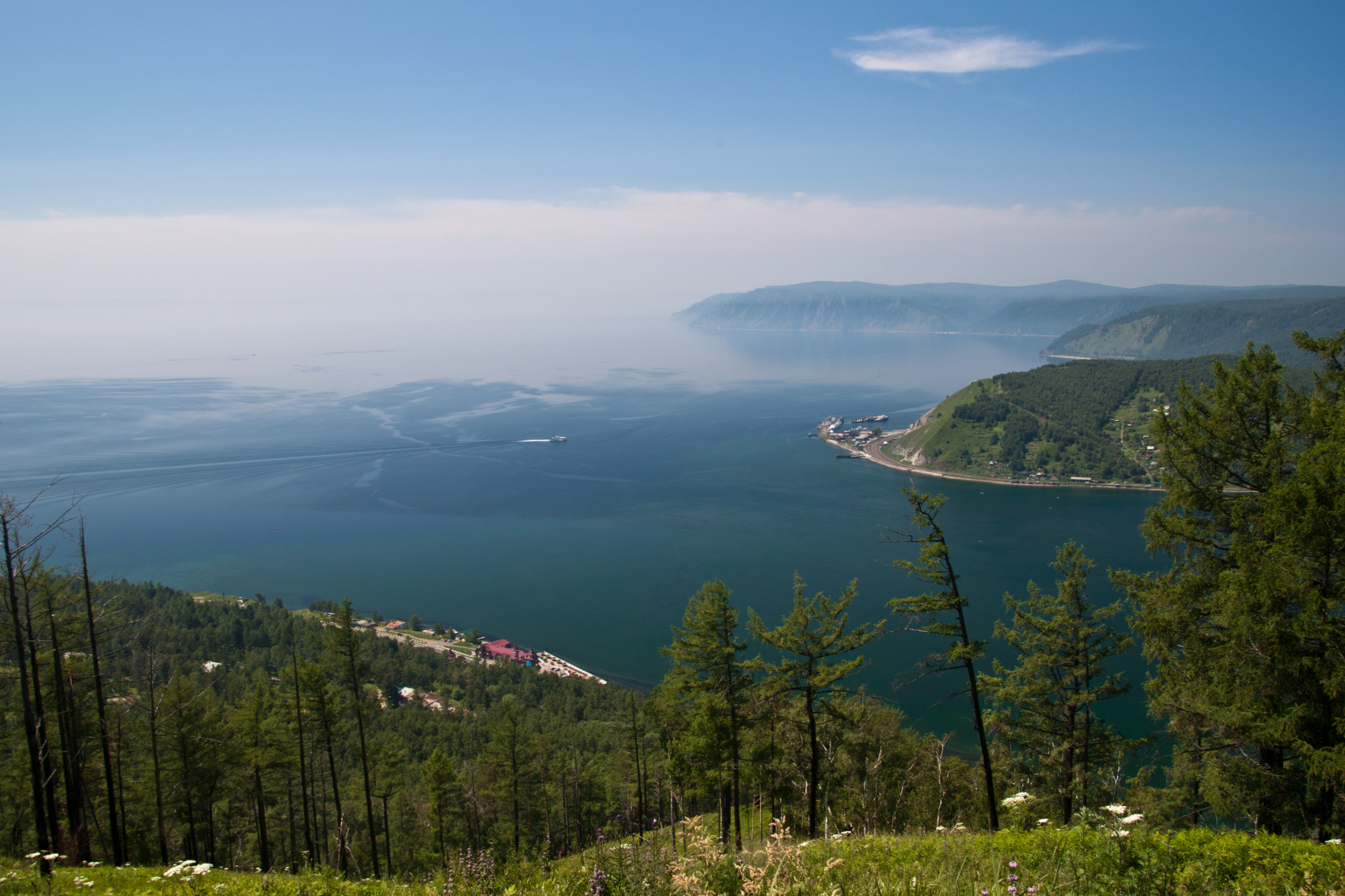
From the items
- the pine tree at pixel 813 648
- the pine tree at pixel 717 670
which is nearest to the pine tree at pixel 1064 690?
the pine tree at pixel 813 648

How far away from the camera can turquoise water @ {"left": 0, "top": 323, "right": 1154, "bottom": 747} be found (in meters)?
43.3

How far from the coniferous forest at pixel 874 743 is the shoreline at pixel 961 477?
66.9 m

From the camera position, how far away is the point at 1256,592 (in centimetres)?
663

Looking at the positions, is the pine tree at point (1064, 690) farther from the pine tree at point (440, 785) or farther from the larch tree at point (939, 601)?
the pine tree at point (440, 785)

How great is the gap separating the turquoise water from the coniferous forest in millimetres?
15048

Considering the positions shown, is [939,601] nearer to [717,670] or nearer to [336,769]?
[717,670]

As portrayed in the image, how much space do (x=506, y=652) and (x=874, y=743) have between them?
29.0m

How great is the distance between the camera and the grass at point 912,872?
355 centimetres

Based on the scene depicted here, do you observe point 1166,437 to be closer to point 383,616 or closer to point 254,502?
point 383,616

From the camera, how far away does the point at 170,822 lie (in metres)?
16.5

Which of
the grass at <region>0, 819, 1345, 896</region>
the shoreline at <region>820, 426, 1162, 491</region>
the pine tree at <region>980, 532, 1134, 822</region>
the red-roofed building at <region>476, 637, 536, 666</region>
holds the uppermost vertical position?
the grass at <region>0, 819, 1345, 896</region>

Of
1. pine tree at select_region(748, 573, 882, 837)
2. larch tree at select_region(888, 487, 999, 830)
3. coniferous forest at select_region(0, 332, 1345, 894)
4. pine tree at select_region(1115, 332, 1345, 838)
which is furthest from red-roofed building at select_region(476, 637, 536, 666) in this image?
pine tree at select_region(1115, 332, 1345, 838)

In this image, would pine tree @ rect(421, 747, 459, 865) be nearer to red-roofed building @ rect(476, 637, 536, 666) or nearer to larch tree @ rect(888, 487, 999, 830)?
larch tree @ rect(888, 487, 999, 830)

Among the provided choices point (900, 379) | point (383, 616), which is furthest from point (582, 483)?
point (900, 379)
